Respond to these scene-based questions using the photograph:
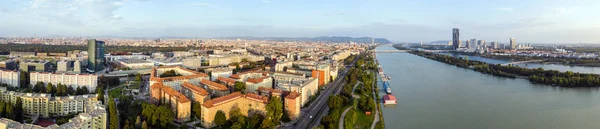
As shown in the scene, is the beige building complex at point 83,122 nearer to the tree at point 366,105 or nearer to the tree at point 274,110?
the tree at point 274,110

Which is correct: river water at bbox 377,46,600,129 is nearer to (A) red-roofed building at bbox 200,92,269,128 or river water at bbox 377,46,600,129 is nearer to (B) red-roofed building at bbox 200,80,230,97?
(A) red-roofed building at bbox 200,92,269,128

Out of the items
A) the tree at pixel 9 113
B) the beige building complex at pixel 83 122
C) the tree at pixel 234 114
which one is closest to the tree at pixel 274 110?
the tree at pixel 234 114

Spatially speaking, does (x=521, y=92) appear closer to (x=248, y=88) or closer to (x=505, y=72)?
(x=505, y=72)

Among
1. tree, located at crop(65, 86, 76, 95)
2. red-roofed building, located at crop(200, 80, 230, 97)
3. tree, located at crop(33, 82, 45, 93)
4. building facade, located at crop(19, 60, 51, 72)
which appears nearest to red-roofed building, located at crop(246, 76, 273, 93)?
red-roofed building, located at crop(200, 80, 230, 97)

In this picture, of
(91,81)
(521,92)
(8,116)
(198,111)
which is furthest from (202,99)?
(521,92)

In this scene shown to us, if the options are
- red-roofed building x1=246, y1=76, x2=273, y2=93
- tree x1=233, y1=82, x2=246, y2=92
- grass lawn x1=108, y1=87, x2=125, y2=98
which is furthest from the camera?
grass lawn x1=108, y1=87, x2=125, y2=98

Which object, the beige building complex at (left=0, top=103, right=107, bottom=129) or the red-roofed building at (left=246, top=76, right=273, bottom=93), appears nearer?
the beige building complex at (left=0, top=103, right=107, bottom=129)

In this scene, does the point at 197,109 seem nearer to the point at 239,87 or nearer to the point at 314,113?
the point at 239,87

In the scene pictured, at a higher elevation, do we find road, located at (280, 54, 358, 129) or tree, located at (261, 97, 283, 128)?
tree, located at (261, 97, 283, 128)

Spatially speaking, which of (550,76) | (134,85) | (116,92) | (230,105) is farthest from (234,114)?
(550,76)
